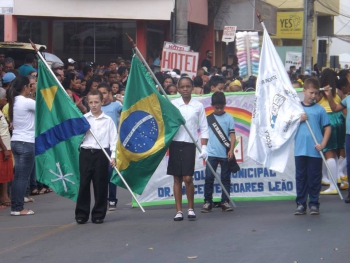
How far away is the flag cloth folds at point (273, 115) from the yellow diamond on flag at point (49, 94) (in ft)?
9.12

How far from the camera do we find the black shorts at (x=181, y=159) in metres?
10.4

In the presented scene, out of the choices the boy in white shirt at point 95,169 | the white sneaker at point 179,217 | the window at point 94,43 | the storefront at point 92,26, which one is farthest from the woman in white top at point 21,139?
the window at point 94,43

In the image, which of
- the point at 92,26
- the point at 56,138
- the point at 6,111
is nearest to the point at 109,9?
the point at 92,26

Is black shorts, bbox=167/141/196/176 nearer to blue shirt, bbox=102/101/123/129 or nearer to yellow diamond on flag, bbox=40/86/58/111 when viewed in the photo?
yellow diamond on flag, bbox=40/86/58/111

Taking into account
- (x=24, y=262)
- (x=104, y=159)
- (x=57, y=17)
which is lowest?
(x=24, y=262)

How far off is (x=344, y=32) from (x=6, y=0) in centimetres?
4591

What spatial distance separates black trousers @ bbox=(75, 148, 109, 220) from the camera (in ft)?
33.9

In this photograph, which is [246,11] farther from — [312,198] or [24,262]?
[24,262]

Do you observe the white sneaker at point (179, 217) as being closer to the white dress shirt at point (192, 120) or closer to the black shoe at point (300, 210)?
the white dress shirt at point (192, 120)

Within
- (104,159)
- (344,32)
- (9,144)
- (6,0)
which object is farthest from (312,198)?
(344,32)

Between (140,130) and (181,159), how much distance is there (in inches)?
29.9

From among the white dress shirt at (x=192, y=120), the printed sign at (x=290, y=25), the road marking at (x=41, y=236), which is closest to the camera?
the road marking at (x=41, y=236)

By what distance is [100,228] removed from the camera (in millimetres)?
9969

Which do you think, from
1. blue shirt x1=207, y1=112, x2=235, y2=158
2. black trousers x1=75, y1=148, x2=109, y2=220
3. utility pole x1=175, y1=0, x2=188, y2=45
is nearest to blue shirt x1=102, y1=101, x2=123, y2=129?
blue shirt x1=207, y1=112, x2=235, y2=158
